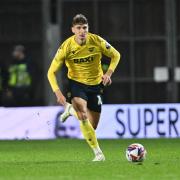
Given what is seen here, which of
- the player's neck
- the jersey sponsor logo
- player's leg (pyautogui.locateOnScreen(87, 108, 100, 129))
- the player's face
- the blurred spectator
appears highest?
the player's face

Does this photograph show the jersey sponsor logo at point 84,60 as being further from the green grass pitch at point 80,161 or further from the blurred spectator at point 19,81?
the blurred spectator at point 19,81

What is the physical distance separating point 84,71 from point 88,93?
32cm

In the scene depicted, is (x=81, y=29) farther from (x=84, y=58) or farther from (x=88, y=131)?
(x=88, y=131)

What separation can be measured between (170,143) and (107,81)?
4.45m

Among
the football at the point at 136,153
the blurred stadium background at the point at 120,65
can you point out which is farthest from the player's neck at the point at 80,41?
the blurred stadium background at the point at 120,65

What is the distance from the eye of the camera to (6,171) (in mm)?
11844

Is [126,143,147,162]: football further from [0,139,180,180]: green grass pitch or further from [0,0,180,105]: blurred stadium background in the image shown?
[0,0,180,105]: blurred stadium background

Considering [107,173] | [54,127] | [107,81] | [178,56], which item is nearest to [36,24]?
[178,56]

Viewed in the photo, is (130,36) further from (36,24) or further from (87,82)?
(87,82)

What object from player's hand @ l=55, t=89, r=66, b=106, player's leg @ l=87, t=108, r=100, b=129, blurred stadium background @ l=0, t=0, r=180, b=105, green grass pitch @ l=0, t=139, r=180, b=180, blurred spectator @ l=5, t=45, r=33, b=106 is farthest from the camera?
blurred stadium background @ l=0, t=0, r=180, b=105

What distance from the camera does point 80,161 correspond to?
43.7 feet

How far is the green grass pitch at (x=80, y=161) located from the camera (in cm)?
1109

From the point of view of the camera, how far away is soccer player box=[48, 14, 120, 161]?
13.1 meters

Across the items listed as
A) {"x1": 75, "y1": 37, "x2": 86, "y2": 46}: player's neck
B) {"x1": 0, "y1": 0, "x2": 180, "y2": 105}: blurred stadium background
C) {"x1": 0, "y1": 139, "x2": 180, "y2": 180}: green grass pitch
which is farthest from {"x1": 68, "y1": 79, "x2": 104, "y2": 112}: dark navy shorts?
{"x1": 0, "y1": 0, "x2": 180, "y2": 105}: blurred stadium background
